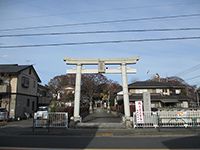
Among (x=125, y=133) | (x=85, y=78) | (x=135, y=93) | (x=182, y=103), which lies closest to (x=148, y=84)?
(x=135, y=93)

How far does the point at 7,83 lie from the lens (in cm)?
3591

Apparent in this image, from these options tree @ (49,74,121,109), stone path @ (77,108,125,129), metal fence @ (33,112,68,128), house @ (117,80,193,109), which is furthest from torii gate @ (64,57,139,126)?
tree @ (49,74,121,109)

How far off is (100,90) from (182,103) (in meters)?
29.1

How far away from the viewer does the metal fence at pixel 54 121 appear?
21.8 m

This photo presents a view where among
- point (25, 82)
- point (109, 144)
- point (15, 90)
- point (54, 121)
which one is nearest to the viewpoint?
point (109, 144)

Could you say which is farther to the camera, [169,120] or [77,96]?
[77,96]

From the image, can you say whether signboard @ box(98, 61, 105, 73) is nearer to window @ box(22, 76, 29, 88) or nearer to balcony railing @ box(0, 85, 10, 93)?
balcony railing @ box(0, 85, 10, 93)

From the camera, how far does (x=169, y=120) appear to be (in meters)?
21.5

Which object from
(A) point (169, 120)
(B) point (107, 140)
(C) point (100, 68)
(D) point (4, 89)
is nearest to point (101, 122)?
(C) point (100, 68)

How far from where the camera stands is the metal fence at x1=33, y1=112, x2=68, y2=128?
21.8 m

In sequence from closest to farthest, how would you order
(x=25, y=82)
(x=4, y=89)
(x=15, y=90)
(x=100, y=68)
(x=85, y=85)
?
(x=100, y=68) → (x=4, y=89) → (x=15, y=90) → (x=25, y=82) → (x=85, y=85)

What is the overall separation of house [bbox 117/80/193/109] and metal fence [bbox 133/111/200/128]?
23508 mm

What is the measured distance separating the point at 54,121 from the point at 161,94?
1297 inches

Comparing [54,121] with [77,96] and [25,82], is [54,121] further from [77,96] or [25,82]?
[25,82]
